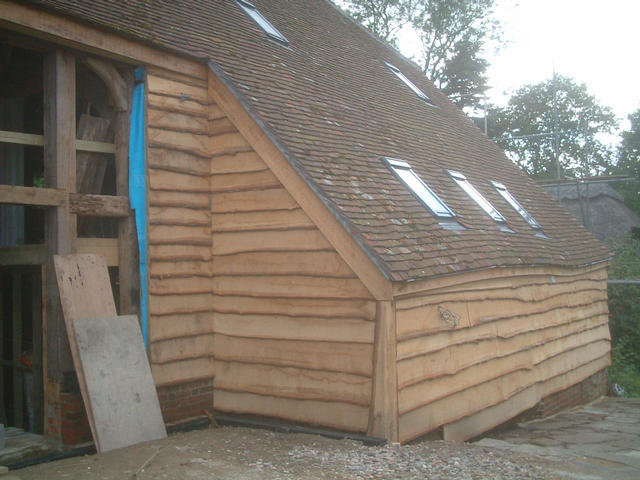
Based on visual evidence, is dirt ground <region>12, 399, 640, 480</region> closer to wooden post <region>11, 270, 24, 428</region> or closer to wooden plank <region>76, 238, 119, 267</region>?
wooden plank <region>76, 238, 119, 267</region>

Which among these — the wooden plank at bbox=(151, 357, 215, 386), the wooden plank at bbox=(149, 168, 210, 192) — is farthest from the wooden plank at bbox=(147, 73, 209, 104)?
the wooden plank at bbox=(151, 357, 215, 386)

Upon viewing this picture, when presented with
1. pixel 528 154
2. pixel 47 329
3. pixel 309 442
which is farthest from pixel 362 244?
pixel 528 154

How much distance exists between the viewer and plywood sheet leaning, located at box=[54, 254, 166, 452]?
6090mm

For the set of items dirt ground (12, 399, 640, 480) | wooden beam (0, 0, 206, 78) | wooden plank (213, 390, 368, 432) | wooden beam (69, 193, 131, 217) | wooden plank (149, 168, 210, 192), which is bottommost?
dirt ground (12, 399, 640, 480)

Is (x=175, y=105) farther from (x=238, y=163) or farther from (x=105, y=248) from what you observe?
(x=105, y=248)

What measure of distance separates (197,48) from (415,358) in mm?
4554

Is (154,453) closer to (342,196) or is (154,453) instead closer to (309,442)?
(309,442)

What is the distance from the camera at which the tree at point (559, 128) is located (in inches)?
1834

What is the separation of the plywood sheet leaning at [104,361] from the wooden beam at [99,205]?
51cm

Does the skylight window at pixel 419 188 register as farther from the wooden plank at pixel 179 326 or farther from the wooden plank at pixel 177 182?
the wooden plank at pixel 179 326

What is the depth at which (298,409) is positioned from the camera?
280 inches

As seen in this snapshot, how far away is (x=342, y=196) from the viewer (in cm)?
710

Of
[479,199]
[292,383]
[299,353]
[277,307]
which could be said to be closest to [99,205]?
[277,307]

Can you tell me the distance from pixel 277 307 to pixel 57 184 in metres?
2.63
